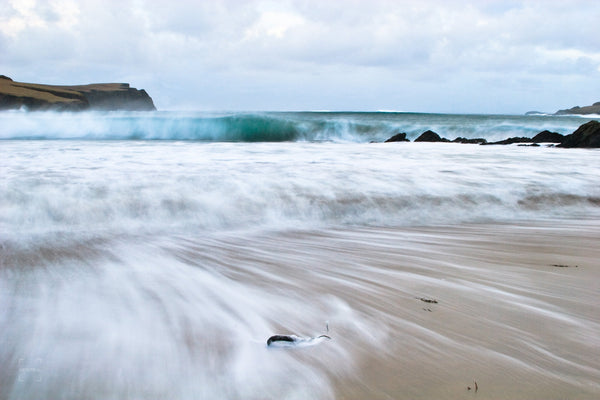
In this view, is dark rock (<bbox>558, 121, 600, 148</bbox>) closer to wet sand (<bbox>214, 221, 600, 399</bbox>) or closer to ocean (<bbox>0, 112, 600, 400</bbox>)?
ocean (<bbox>0, 112, 600, 400</bbox>)

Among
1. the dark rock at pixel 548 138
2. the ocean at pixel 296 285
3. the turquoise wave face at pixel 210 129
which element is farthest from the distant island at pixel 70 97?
the ocean at pixel 296 285

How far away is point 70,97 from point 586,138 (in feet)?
188

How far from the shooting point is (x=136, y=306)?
186 cm

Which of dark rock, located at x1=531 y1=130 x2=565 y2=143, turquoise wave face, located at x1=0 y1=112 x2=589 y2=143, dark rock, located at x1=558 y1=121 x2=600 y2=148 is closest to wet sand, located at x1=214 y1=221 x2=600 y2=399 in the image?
dark rock, located at x1=558 y1=121 x2=600 y2=148

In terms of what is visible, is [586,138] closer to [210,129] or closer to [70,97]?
[210,129]

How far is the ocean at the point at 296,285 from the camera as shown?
4.41 ft

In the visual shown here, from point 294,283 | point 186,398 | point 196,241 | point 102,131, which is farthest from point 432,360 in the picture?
point 102,131

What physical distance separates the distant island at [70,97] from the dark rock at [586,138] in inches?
1734

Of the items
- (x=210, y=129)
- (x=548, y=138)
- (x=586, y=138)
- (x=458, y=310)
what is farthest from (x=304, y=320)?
(x=210, y=129)

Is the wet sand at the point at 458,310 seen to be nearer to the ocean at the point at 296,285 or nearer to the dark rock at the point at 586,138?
the ocean at the point at 296,285

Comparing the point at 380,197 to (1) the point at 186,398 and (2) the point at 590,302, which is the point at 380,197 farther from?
(1) the point at 186,398

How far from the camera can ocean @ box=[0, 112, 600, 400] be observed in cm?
134

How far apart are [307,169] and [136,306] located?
3.70 m

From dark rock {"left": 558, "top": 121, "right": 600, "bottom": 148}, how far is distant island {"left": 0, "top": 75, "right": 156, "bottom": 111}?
4405cm
